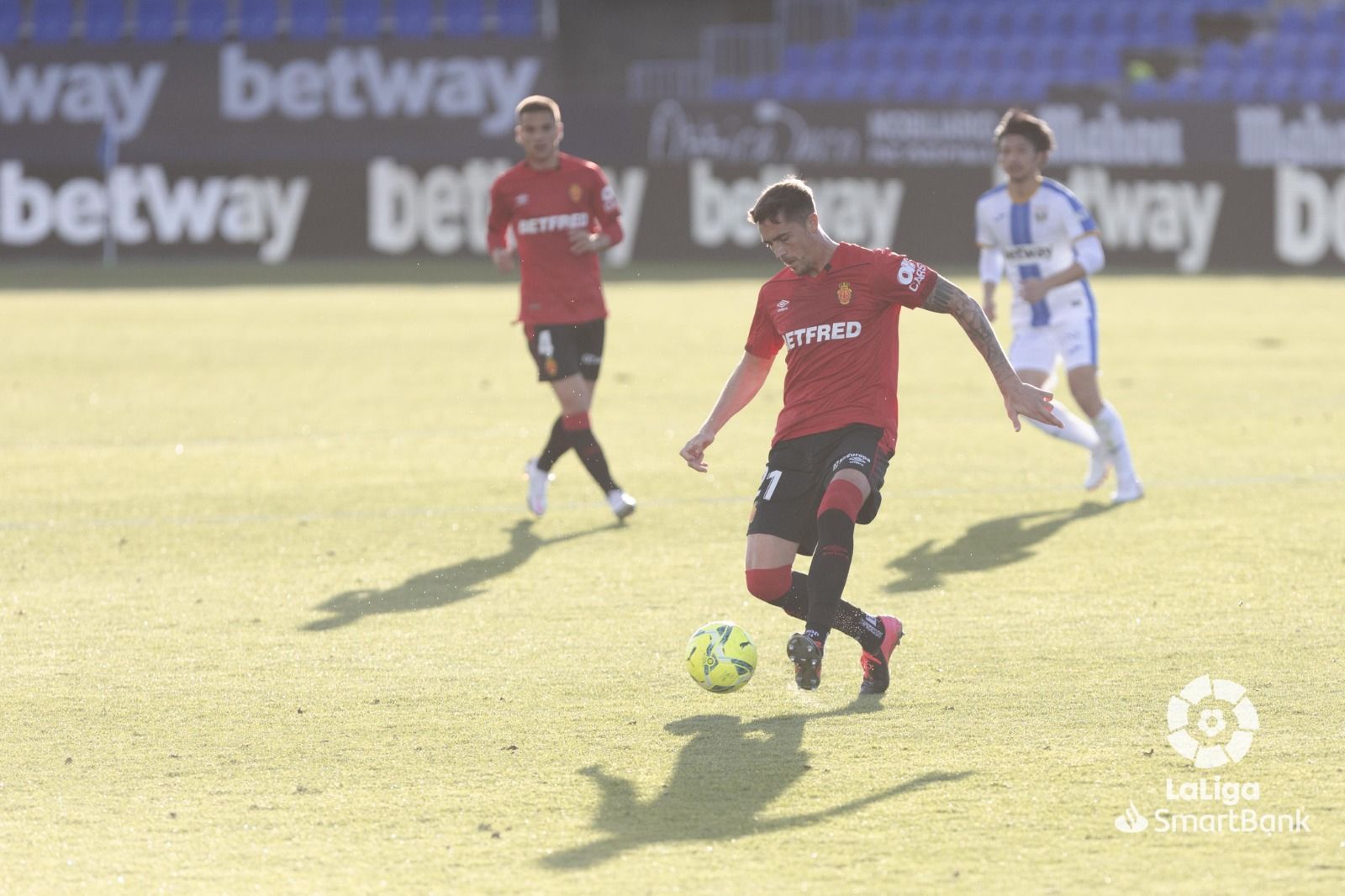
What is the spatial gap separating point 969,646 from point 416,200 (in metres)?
21.7

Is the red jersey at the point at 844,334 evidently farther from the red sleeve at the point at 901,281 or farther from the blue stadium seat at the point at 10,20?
the blue stadium seat at the point at 10,20

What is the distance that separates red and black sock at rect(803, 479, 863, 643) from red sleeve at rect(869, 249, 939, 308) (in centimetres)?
71

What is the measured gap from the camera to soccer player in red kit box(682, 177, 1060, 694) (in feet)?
19.5

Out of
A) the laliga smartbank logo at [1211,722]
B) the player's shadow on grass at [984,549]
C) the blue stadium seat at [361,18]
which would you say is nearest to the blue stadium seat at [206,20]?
the blue stadium seat at [361,18]

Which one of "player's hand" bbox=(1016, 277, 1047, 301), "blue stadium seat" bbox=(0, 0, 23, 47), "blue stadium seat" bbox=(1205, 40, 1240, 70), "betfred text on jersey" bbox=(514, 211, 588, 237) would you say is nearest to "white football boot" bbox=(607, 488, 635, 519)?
"betfred text on jersey" bbox=(514, 211, 588, 237)

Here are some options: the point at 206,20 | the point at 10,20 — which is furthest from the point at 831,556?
the point at 10,20

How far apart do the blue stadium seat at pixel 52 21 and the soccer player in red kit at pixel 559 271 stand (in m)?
26.0

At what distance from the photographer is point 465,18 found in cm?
3338

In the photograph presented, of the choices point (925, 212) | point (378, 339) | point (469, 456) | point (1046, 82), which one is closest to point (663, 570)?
point (469, 456)

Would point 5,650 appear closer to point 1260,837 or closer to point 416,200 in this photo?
point 1260,837

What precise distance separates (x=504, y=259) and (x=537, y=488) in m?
1.30

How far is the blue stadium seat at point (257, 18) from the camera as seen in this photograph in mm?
32844

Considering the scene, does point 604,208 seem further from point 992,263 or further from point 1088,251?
point 1088,251

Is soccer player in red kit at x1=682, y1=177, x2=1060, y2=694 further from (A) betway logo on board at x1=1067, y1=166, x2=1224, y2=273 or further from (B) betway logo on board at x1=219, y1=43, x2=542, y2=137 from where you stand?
(B) betway logo on board at x1=219, y1=43, x2=542, y2=137
